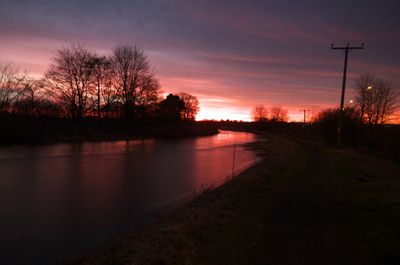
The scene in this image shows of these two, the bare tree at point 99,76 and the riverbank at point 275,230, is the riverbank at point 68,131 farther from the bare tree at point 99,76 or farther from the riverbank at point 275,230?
the riverbank at point 275,230

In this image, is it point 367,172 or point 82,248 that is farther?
point 367,172

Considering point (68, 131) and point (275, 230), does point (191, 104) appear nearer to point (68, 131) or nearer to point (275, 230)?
point (68, 131)

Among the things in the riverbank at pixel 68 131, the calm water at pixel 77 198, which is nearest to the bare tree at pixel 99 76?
the riverbank at pixel 68 131

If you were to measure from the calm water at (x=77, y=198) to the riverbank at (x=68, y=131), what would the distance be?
11622mm

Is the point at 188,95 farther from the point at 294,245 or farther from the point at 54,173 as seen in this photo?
the point at 294,245

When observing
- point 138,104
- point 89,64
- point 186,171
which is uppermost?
point 89,64

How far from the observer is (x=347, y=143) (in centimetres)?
3994

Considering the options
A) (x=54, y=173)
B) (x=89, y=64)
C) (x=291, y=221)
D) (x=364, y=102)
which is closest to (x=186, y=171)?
(x=54, y=173)

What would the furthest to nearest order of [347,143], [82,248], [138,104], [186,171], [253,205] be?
[138,104] < [347,143] < [186,171] < [253,205] < [82,248]

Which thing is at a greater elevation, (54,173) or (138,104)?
(138,104)

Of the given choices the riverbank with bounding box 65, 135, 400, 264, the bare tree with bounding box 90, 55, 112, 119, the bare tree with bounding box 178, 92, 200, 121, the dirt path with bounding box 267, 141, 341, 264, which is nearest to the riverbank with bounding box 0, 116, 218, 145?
the bare tree with bounding box 90, 55, 112, 119

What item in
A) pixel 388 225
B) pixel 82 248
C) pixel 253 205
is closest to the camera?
pixel 82 248

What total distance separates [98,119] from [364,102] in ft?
157

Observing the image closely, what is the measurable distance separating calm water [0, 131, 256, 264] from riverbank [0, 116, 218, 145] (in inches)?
458
